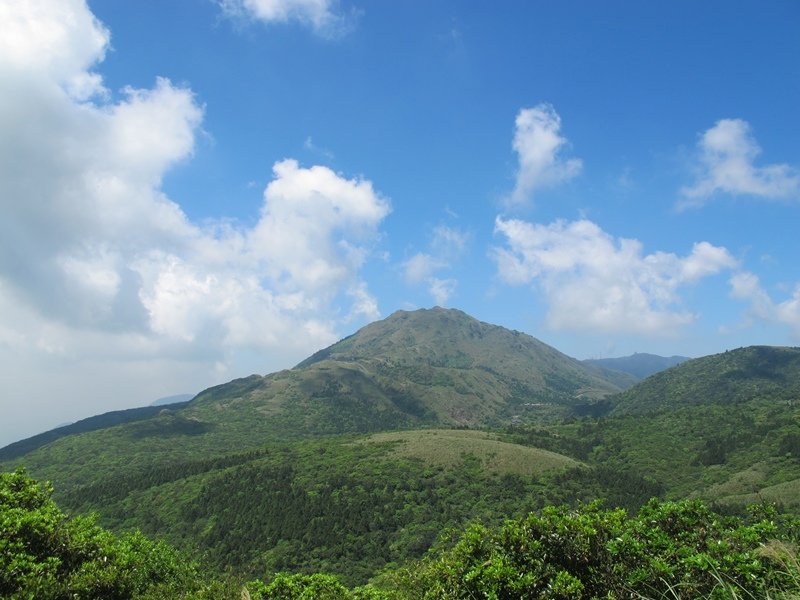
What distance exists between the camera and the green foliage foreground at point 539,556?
716 inches

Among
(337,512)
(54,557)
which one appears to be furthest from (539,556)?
(337,512)

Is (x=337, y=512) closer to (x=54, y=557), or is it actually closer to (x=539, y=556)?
(x=54, y=557)

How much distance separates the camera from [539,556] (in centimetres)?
2256

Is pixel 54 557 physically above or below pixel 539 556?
above

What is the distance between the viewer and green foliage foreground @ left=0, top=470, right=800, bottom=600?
1819 cm

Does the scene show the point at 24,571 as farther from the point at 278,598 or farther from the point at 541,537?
the point at 541,537

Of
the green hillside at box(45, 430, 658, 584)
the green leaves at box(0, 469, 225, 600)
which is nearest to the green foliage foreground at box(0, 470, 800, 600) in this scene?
the green leaves at box(0, 469, 225, 600)

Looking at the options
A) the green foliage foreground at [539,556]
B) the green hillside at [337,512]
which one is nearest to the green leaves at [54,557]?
the green foliage foreground at [539,556]

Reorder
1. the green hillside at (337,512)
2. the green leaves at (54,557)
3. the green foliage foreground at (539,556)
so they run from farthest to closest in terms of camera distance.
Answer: the green hillside at (337,512)
the green leaves at (54,557)
the green foliage foreground at (539,556)

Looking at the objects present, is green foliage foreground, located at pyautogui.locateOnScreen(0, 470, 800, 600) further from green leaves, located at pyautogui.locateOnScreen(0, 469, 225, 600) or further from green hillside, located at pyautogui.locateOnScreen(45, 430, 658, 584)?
green hillside, located at pyautogui.locateOnScreen(45, 430, 658, 584)

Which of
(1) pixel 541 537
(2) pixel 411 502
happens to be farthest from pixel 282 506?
(1) pixel 541 537

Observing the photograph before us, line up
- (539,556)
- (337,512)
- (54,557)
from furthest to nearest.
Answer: (337,512)
(54,557)
(539,556)

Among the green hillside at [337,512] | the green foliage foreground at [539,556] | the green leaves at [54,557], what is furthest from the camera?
the green hillside at [337,512]

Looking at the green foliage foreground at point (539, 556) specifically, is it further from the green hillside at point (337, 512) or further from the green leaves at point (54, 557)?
the green hillside at point (337, 512)
